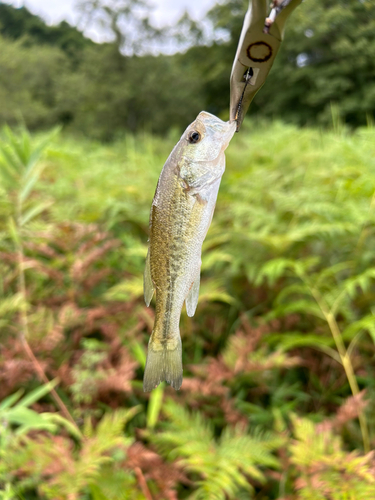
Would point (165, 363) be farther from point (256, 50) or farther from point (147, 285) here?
point (256, 50)

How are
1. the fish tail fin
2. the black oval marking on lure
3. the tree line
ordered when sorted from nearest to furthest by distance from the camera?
the black oval marking on lure < the fish tail fin < the tree line

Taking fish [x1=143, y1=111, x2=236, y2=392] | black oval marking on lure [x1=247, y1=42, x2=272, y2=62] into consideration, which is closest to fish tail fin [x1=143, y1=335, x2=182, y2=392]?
fish [x1=143, y1=111, x2=236, y2=392]

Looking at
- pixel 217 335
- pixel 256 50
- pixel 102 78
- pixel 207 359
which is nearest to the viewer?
pixel 256 50

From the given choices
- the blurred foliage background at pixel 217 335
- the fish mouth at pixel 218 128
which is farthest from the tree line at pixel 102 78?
the fish mouth at pixel 218 128

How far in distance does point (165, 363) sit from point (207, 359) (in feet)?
5.37

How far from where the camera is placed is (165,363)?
550mm

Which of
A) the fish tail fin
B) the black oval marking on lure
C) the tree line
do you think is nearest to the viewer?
the black oval marking on lure

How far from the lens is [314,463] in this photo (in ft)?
4.20

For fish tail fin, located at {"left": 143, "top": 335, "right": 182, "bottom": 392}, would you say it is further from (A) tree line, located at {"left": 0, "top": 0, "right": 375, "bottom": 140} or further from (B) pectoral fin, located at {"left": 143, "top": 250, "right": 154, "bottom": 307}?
(A) tree line, located at {"left": 0, "top": 0, "right": 375, "bottom": 140}

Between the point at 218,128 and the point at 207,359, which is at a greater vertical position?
the point at 218,128

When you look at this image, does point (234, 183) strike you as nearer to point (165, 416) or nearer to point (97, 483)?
point (165, 416)

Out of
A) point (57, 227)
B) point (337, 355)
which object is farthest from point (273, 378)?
point (57, 227)

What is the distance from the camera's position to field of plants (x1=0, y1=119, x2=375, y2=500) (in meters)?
1.42

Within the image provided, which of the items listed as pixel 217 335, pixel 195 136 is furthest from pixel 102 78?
pixel 195 136
